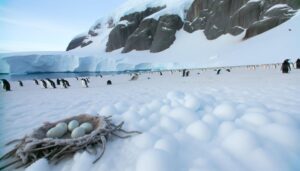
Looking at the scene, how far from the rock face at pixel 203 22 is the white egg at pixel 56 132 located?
4983 centimetres

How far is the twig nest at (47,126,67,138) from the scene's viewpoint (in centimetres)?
195

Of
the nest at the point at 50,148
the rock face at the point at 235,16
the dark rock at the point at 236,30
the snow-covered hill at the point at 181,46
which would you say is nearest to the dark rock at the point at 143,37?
the snow-covered hill at the point at 181,46

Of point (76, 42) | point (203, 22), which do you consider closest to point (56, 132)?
point (203, 22)

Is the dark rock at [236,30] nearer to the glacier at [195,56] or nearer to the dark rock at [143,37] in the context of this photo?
the glacier at [195,56]

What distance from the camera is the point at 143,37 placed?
7394cm

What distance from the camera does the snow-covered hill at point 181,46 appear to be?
37.4 metres

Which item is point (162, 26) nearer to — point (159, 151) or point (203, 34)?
point (203, 34)

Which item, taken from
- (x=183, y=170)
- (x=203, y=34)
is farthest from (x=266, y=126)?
(x=203, y=34)

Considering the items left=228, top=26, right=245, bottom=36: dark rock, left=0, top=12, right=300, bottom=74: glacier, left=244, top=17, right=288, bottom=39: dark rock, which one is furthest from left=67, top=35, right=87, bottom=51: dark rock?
left=244, top=17, right=288, bottom=39: dark rock

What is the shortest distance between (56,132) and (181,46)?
66098 millimetres

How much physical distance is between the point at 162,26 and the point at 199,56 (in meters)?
22.4

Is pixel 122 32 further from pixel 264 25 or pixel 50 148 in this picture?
pixel 50 148

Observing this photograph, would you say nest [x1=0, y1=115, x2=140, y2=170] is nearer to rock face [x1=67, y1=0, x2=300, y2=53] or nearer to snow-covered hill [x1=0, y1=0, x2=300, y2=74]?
snow-covered hill [x1=0, y1=0, x2=300, y2=74]

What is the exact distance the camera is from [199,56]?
181ft
